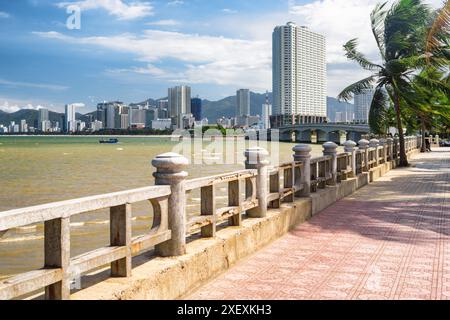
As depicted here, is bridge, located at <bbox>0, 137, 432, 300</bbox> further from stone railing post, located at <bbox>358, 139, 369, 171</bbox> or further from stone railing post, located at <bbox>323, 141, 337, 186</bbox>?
stone railing post, located at <bbox>358, 139, 369, 171</bbox>

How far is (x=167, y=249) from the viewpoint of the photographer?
5.31 metres

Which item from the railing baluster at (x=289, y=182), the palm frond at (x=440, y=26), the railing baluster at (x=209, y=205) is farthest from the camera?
the palm frond at (x=440, y=26)

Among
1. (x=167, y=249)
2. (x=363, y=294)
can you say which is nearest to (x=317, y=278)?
(x=363, y=294)

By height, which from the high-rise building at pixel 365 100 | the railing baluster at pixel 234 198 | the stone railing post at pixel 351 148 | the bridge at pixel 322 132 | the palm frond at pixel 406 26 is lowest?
the railing baluster at pixel 234 198

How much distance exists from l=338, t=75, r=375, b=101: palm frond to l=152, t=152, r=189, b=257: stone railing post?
59.0ft

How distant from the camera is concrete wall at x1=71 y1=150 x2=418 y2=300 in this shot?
4.35 m

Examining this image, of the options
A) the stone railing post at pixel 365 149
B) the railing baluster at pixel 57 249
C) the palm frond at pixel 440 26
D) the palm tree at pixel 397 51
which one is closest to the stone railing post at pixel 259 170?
the railing baluster at pixel 57 249

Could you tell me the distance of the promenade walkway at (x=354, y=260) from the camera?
5.36 m

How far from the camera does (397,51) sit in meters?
22.1

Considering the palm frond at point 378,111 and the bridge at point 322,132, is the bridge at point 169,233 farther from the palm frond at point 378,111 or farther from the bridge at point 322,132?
the bridge at point 322,132

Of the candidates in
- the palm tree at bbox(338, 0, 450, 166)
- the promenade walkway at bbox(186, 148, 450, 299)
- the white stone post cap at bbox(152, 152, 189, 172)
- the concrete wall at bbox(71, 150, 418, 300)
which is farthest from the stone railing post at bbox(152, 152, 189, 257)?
the palm tree at bbox(338, 0, 450, 166)

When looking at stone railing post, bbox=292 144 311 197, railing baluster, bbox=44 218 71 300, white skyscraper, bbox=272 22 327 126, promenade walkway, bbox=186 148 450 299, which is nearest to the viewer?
railing baluster, bbox=44 218 71 300
